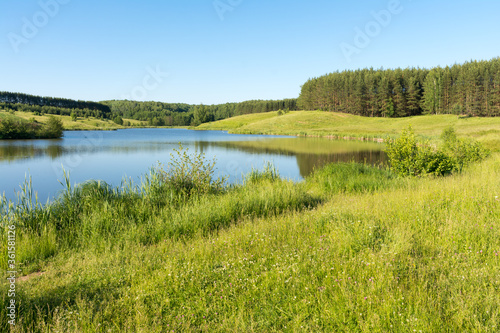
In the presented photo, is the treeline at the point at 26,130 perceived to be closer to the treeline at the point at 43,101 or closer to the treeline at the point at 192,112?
the treeline at the point at 43,101

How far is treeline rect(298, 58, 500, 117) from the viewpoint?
7000 centimetres

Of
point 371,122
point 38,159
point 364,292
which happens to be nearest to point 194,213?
point 364,292

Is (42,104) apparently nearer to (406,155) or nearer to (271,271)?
(406,155)

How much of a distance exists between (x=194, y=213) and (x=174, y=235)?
1.07m

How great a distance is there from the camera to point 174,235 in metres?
6.25

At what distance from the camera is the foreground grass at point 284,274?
10.2ft

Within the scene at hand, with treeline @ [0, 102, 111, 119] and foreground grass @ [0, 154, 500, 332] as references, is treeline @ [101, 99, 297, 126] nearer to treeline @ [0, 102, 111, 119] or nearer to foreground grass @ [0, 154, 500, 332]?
treeline @ [0, 102, 111, 119]

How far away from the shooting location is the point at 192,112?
173 meters

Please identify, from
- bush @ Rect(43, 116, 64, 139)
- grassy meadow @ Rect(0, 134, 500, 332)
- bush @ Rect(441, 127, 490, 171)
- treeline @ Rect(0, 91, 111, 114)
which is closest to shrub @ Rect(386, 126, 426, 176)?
bush @ Rect(441, 127, 490, 171)

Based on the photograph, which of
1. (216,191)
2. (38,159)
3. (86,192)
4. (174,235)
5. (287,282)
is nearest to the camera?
(287,282)

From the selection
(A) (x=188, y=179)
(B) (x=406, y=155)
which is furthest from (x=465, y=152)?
(A) (x=188, y=179)

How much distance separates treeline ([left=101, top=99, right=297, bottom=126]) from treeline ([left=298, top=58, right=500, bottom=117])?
1508 inches

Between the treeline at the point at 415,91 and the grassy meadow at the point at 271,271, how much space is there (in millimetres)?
84350

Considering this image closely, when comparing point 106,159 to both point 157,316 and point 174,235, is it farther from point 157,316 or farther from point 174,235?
point 157,316
